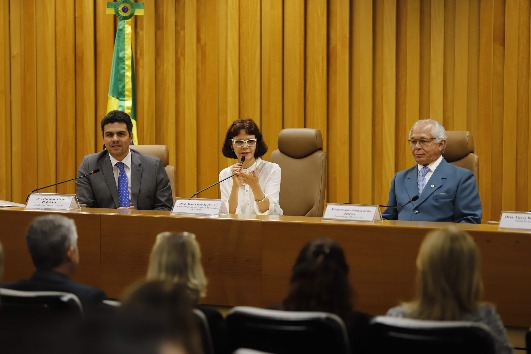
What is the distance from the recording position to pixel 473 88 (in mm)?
5977

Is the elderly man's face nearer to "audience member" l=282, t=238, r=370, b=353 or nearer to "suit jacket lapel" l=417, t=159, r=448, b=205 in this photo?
"suit jacket lapel" l=417, t=159, r=448, b=205

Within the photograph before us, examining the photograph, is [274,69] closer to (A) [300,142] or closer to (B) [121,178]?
(A) [300,142]

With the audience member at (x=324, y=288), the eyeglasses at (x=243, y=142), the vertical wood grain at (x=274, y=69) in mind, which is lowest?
the audience member at (x=324, y=288)

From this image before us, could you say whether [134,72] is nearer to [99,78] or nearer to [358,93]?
[99,78]

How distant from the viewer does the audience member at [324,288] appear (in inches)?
87.1

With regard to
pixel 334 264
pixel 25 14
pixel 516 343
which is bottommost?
pixel 516 343

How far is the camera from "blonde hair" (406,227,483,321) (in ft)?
6.82

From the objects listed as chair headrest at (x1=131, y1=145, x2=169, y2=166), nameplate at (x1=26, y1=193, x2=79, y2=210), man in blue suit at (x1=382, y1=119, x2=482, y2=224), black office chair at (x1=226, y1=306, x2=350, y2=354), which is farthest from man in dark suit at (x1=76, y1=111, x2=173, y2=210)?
black office chair at (x1=226, y1=306, x2=350, y2=354)

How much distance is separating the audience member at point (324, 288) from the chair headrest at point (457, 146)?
2.57 m

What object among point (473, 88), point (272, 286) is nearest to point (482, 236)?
point (272, 286)

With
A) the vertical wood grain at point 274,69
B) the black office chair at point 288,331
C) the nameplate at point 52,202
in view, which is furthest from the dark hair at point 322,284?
the vertical wood grain at point 274,69

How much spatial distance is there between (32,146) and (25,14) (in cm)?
120

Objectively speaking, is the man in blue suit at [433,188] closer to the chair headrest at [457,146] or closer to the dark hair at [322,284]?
the chair headrest at [457,146]

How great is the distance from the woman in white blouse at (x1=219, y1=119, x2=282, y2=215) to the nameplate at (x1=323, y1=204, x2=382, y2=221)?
102 centimetres
